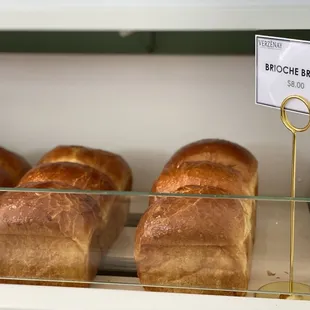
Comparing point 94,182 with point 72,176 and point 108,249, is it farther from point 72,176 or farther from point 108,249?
point 108,249

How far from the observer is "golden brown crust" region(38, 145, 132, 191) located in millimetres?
1390

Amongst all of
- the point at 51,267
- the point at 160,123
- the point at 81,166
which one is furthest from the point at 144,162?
the point at 51,267

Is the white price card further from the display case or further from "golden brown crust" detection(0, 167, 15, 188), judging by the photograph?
"golden brown crust" detection(0, 167, 15, 188)

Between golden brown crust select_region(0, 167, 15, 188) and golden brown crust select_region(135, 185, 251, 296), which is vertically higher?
golden brown crust select_region(0, 167, 15, 188)

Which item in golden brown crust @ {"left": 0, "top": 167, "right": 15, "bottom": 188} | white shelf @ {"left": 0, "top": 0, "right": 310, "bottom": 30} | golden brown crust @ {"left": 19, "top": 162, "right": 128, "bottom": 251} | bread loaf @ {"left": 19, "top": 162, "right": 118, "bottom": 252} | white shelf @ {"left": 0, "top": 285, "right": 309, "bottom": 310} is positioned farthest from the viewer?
golden brown crust @ {"left": 0, "top": 167, "right": 15, "bottom": 188}

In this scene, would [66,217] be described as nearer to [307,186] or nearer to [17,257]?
[17,257]

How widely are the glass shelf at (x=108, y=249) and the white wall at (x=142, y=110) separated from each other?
39 cm

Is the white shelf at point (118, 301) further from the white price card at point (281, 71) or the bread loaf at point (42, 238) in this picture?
the white price card at point (281, 71)

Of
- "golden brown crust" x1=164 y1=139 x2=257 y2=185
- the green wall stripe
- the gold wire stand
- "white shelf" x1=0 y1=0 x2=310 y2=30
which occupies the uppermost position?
the green wall stripe

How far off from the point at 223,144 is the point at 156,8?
403mm

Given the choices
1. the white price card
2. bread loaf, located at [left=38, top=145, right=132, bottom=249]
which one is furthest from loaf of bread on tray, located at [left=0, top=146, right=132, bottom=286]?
the white price card

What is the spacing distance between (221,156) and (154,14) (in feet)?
1.29

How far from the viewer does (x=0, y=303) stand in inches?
37.3

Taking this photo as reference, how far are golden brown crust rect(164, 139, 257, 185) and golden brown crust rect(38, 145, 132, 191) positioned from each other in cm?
14
